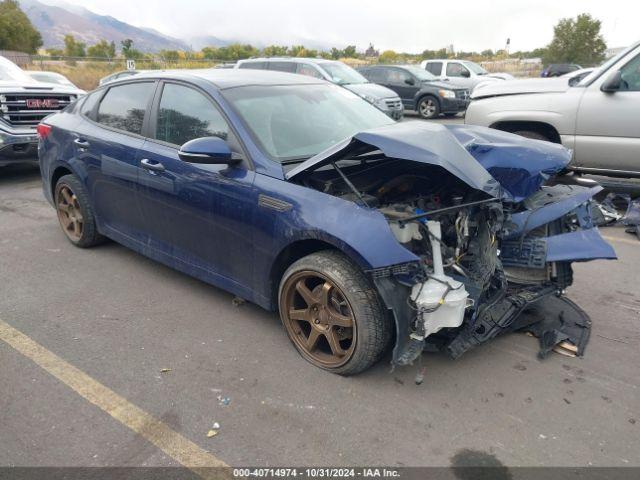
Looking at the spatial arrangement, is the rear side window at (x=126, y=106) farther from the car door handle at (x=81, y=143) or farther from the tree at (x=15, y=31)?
the tree at (x=15, y=31)

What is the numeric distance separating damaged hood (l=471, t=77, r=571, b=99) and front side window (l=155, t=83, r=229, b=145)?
462 cm

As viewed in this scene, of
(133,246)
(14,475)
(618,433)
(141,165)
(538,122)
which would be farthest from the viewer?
(538,122)

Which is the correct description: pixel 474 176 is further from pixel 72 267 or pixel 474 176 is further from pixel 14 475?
pixel 72 267

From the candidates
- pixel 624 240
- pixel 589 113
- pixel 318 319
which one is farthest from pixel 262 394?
pixel 589 113

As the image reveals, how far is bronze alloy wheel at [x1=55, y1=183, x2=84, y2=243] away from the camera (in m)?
5.02

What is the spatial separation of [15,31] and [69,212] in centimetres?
4863

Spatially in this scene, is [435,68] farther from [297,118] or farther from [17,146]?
[297,118]

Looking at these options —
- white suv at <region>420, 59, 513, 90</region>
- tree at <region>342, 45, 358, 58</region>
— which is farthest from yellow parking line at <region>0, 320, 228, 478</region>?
tree at <region>342, 45, 358, 58</region>

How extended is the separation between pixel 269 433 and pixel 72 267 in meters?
3.00

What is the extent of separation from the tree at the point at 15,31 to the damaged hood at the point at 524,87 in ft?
158

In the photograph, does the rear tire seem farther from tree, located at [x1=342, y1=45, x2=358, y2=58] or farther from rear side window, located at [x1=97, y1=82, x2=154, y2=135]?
tree, located at [x1=342, y1=45, x2=358, y2=58]

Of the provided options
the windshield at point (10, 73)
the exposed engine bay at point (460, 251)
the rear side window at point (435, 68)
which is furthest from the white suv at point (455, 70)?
the exposed engine bay at point (460, 251)

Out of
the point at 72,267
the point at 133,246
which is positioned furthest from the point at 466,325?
the point at 72,267

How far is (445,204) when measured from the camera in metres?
3.25
